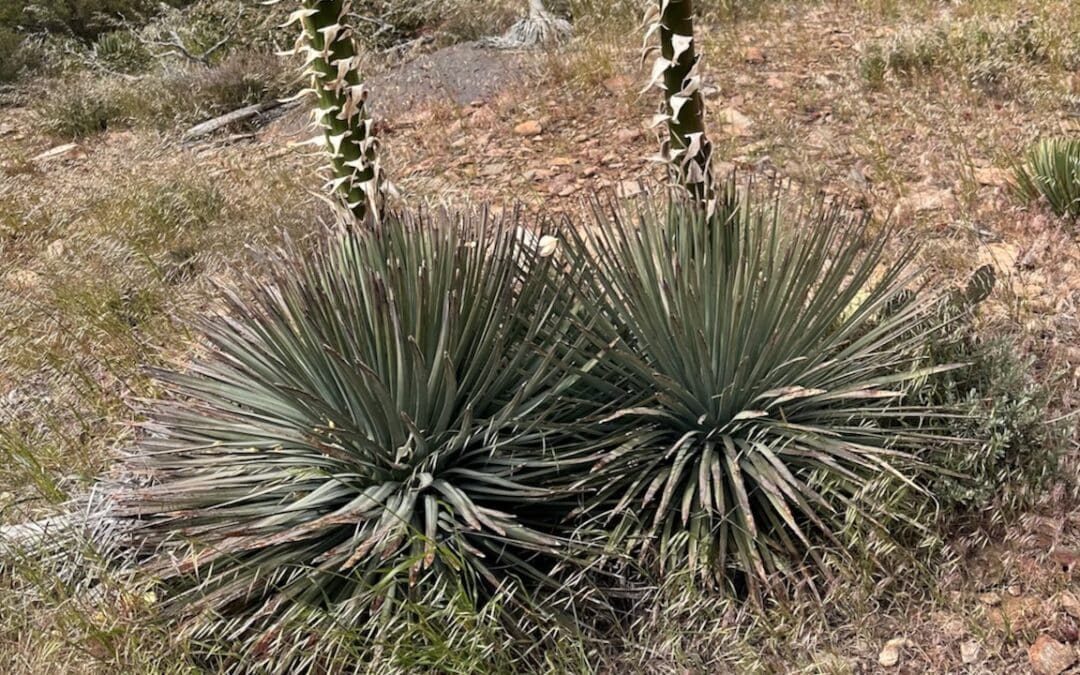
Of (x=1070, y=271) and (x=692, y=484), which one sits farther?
(x=1070, y=271)

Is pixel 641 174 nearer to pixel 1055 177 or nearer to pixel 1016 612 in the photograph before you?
pixel 1055 177

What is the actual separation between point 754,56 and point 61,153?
19.9 feet

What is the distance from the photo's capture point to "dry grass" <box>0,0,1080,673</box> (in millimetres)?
2307

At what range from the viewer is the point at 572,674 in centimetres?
221

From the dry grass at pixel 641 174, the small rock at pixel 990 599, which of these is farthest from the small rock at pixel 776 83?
the small rock at pixel 990 599

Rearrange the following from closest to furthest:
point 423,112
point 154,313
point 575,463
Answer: point 575,463 < point 154,313 < point 423,112

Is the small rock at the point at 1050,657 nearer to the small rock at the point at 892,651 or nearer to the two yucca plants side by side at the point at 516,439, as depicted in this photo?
the small rock at the point at 892,651

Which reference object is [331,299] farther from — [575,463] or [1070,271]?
[1070,271]

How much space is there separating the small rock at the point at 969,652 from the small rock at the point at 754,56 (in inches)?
193

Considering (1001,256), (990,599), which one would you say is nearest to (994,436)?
(990,599)

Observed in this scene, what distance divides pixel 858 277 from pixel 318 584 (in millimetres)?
1776

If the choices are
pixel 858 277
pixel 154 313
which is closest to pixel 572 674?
pixel 858 277

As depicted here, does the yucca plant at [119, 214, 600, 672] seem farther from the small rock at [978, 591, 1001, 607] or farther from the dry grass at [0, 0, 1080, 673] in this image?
the small rock at [978, 591, 1001, 607]

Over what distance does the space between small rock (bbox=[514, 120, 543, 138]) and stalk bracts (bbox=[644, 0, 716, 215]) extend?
11.0 feet
